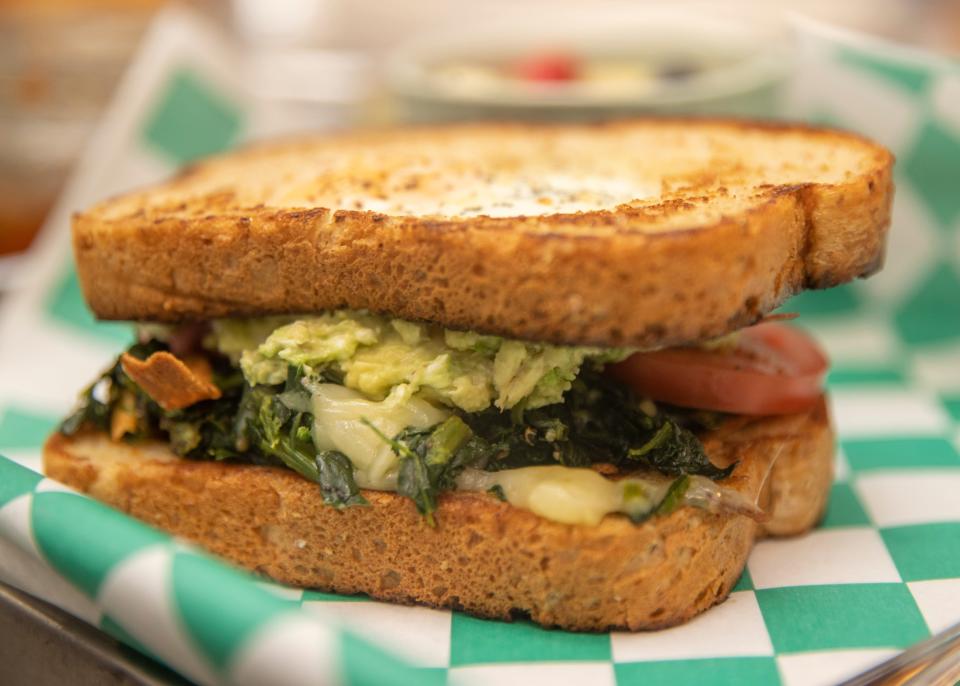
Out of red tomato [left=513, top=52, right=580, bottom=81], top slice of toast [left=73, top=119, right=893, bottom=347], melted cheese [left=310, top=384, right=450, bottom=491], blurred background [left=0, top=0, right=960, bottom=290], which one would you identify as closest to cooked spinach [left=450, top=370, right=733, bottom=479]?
melted cheese [left=310, top=384, right=450, bottom=491]

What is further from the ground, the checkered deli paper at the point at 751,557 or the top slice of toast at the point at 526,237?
the top slice of toast at the point at 526,237

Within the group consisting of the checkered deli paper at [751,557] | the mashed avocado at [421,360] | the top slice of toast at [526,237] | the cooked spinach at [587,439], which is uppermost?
the top slice of toast at [526,237]

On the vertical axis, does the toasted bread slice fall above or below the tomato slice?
below

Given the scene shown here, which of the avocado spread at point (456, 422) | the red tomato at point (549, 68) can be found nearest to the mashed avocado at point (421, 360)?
the avocado spread at point (456, 422)

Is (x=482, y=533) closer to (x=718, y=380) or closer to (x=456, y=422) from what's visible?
(x=456, y=422)

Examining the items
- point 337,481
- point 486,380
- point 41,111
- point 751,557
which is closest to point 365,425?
point 337,481

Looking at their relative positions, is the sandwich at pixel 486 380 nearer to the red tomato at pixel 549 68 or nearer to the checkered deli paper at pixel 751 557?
the checkered deli paper at pixel 751 557

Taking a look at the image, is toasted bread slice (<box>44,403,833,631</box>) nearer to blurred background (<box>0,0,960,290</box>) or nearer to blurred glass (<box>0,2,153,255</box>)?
blurred background (<box>0,0,960,290</box>)
